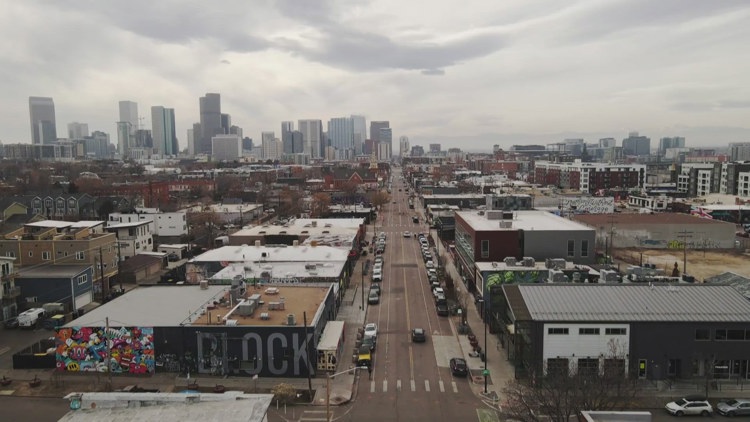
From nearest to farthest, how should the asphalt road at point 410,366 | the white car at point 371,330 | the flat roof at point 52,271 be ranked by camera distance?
1. the asphalt road at point 410,366
2. the white car at point 371,330
3. the flat roof at point 52,271

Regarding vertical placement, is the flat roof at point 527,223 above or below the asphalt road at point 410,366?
above

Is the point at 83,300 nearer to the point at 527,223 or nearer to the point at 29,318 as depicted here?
the point at 29,318

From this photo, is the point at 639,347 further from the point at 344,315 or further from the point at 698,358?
the point at 344,315

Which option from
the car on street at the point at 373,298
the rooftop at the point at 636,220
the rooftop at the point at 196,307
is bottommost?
the car on street at the point at 373,298

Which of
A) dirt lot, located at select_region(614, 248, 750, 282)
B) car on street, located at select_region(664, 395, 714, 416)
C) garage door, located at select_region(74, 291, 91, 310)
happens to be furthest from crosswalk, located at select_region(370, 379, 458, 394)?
dirt lot, located at select_region(614, 248, 750, 282)

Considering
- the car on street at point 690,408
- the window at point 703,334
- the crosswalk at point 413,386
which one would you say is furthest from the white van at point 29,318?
the window at point 703,334

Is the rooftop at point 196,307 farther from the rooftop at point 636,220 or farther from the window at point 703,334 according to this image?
the rooftop at point 636,220

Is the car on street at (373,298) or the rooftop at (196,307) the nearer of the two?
the rooftop at (196,307)

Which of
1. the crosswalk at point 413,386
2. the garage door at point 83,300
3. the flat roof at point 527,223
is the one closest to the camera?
the crosswalk at point 413,386

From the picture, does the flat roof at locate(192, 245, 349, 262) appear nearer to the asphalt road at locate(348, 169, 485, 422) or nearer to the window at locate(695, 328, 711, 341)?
the asphalt road at locate(348, 169, 485, 422)
